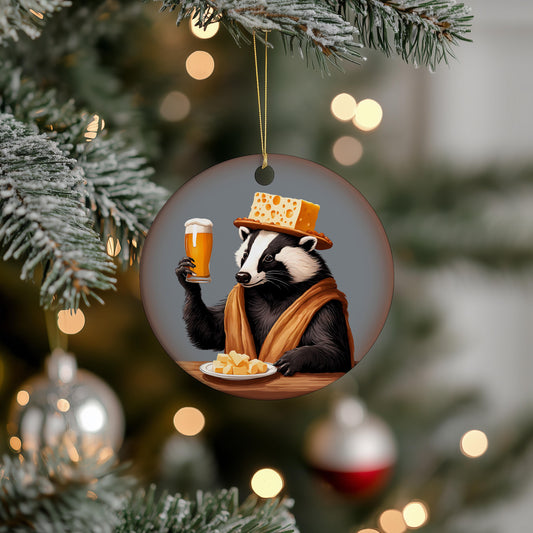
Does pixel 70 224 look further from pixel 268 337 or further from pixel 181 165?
pixel 181 165

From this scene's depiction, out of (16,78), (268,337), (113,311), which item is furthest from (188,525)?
(113,311)

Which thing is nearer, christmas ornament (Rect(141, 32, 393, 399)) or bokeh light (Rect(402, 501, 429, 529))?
christmas ornament (Rect(141, 32, 393, 399))

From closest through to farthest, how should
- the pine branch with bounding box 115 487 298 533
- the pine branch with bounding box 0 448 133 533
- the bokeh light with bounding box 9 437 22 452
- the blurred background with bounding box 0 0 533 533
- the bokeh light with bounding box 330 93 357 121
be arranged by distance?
1. the pine branch with bounding box 0 448 133 533
2. the pine branch with bounding box 115 487 298 533
3. the bokeh light with bounding box 9 437 22 452
4. the blurred background with bounding box 0 0 533 533
5. the bokeh light with bounding box 330 93 357 121

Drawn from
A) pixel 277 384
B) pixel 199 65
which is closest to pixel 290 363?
pixel 277 384

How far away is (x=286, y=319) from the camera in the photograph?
0.47 metres

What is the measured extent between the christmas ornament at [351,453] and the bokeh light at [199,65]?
58 cm

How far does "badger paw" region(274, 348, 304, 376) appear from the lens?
473 mm

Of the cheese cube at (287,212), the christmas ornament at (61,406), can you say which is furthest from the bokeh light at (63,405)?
the cheese cube at (287,212)

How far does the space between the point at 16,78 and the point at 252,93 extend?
0.46 m

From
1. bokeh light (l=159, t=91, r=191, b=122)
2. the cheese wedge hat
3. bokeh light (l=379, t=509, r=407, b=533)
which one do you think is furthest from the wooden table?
bokeh light (l=379, t=509, r=407, b=533)

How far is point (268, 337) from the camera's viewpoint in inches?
18.8

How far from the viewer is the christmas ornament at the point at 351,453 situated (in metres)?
0.88

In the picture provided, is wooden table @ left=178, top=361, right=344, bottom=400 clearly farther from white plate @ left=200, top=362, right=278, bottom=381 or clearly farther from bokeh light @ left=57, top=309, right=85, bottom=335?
bokeh light @ left=57, top=309, right=85, bottom=335

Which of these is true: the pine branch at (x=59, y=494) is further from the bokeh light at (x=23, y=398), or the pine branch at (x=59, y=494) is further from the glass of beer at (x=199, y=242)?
the bokeh light at (x=23, y=398)
